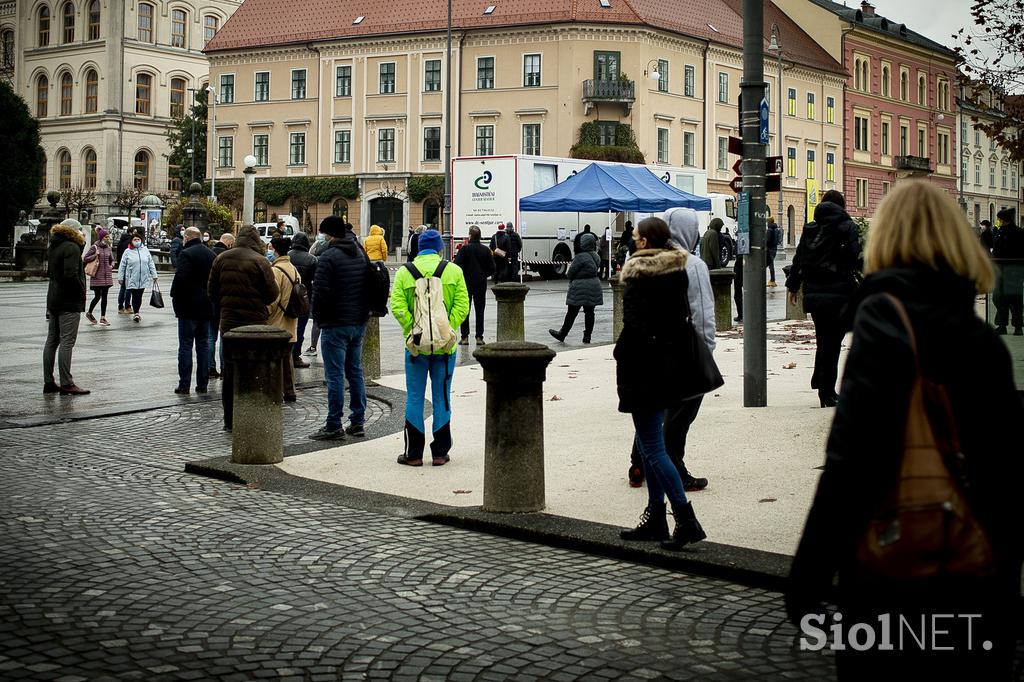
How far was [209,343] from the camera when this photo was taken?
14727 mm

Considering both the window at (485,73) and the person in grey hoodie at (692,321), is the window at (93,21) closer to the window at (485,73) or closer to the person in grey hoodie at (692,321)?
the window at (485,73)

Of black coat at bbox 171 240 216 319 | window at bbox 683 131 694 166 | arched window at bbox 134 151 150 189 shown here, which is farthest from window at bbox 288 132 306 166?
black coat at bbox 171 240 216 319

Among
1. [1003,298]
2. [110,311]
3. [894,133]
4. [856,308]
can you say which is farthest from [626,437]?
[894,133]

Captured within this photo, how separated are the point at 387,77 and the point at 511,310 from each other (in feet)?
161

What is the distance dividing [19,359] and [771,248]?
856 inches

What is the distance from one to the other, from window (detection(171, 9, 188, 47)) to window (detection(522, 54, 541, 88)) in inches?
1543

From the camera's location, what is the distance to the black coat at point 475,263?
774 inches

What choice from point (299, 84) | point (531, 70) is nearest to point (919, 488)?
point (531, 70)

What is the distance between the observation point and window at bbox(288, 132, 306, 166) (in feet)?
221

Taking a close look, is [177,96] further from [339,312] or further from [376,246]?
[339,312]

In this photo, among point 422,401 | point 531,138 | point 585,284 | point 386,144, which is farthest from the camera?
point 386,144

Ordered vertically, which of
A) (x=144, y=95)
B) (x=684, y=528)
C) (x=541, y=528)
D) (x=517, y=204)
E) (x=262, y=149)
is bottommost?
(x=541, y=528)

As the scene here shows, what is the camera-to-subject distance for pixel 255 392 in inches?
388

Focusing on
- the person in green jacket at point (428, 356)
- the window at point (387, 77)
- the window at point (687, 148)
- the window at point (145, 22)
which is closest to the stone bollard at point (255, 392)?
the person in green jacket at point (428, 356)
